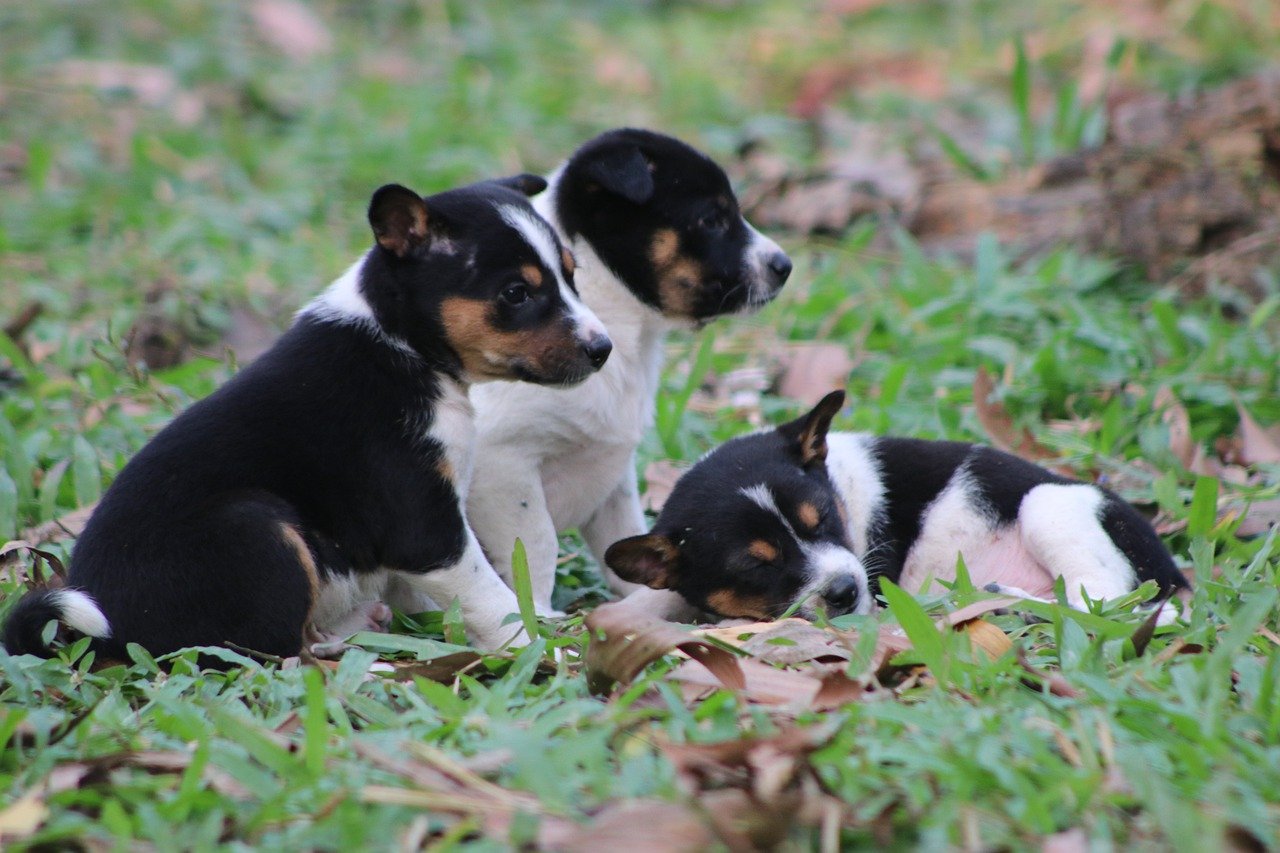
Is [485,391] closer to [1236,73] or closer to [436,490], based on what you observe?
[436,490]

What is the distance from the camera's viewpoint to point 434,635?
4.52 meters

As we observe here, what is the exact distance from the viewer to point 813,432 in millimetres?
4781

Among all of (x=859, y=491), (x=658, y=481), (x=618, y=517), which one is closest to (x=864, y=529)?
(x=859, y=491)

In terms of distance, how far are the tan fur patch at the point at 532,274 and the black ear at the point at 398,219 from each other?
0.30m

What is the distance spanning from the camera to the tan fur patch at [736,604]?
445cm

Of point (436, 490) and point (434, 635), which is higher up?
point (436, 490)

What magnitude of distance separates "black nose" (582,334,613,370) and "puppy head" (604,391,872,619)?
561 mm

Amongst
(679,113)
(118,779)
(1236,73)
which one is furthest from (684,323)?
(1236,73)

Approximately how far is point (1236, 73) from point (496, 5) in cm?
628

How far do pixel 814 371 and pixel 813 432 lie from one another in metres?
1.76

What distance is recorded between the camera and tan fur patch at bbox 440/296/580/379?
14.0 ft

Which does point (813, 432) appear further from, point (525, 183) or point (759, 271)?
point (525, 183)

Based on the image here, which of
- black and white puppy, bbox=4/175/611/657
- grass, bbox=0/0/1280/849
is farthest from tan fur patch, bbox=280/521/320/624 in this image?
grass, bbox=0/0/1280/849

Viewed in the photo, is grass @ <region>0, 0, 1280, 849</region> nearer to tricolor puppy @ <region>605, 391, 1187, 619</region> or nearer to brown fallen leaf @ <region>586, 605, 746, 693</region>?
brown fallen leaf @ <region>586, 605, 746, 693</region>
